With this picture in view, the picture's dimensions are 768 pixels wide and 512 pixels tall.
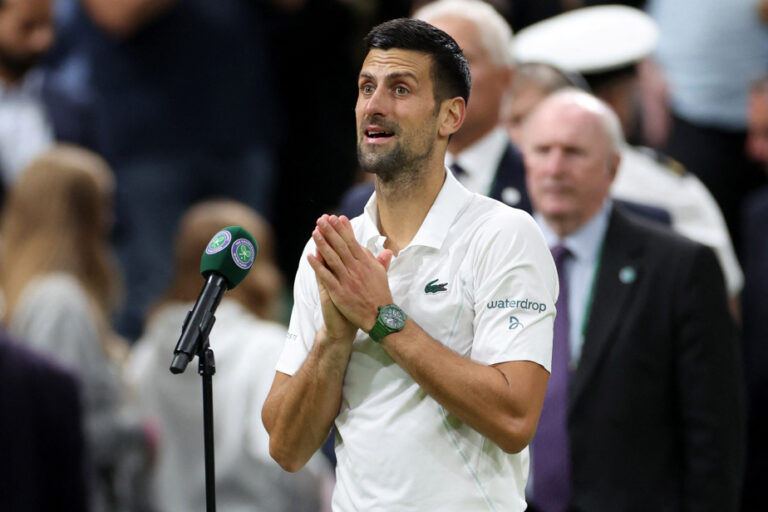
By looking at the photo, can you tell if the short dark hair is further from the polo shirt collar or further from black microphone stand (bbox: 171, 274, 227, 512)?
black microphone stand (bbox: 171, 274, 227, 512)

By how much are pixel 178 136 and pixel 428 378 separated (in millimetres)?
4468

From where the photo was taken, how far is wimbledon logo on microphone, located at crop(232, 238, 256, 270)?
102 inches

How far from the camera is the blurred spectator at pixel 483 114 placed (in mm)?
4012

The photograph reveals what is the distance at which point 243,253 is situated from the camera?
260 centimetres

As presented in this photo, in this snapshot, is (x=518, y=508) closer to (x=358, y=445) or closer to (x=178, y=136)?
(x=358, y=445)

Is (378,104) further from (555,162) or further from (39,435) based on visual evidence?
(39,435)

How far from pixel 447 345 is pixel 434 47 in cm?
52

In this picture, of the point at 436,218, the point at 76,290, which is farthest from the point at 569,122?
the point at 76,290

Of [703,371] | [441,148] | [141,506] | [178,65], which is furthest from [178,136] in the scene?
[441,148]

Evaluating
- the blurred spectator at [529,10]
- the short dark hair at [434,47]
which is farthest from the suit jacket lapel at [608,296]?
the blurred spectator at [529,10]

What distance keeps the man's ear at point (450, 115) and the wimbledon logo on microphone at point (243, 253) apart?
0.39 metres

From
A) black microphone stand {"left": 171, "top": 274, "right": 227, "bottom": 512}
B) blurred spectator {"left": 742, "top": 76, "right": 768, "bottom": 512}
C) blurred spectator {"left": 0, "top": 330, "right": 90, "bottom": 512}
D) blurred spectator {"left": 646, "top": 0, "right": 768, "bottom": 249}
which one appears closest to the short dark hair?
black microphone stand {"left": 171, "top": 274, "right": 227, "bottom": 512}

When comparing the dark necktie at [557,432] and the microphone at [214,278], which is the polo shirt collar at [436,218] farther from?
the dark necktie at [557,432]

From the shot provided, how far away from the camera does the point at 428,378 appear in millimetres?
2494
